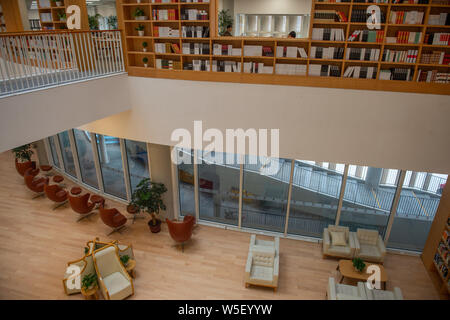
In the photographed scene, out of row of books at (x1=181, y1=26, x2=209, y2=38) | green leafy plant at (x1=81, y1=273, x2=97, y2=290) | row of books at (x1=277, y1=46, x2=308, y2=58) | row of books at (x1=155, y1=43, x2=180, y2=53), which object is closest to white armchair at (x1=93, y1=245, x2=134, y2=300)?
green leafy plant at (x1=81, y1=273, x2=97, y2=290)

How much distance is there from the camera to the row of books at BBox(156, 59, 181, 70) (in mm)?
6836

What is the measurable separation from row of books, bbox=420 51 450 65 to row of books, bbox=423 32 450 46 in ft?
0.55

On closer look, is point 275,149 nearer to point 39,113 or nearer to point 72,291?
point 39,113

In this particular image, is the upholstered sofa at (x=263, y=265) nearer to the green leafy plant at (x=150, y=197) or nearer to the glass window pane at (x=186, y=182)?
the glass window pane at (x=186, y=182)

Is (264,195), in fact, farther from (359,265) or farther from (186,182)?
(359,265)

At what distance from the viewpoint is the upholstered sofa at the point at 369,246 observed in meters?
7.26

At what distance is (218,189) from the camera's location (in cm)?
873

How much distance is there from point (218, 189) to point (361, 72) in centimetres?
471

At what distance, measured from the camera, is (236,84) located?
20.4 ft

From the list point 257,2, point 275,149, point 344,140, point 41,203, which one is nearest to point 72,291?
point 41,203

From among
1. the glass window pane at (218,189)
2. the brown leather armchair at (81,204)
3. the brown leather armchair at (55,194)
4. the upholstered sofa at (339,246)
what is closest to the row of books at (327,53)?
the glass window pane at (218,189)

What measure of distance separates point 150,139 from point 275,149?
288 centimetres

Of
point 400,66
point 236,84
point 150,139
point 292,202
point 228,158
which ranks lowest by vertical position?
point 292,202

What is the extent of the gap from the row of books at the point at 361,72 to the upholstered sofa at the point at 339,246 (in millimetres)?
3831
